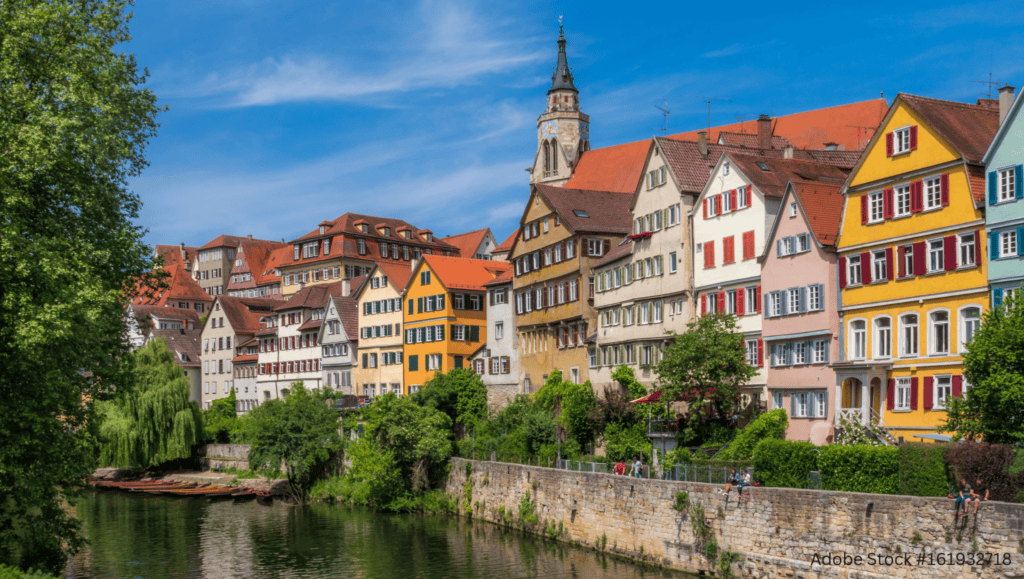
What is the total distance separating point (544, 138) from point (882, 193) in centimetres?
7164

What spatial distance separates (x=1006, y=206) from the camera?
32.6m

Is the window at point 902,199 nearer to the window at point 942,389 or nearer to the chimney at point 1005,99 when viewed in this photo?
the chimney at point 1005,99

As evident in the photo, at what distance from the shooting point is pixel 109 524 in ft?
167

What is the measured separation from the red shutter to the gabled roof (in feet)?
80.1

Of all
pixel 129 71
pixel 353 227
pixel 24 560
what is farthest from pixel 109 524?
pixel 353 227

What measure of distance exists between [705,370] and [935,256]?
9.89 meters

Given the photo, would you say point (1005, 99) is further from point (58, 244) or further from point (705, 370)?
point (58, 244)

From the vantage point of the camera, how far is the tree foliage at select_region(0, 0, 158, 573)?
22.8 meters

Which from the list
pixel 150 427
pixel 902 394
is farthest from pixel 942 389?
pixel 150 427

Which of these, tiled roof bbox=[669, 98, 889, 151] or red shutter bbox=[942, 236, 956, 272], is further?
tiled roof bbox=[669, 98, 889, 151]

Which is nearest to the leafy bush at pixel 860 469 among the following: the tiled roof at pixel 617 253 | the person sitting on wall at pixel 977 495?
the person sitting on wall at pixel 977 495

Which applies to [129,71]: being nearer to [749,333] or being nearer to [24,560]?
[24,560]

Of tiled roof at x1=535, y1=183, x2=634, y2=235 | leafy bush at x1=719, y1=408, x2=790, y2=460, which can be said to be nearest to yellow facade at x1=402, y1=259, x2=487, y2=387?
tiled roof at x1=535, y1=183, x2=634, y2=235

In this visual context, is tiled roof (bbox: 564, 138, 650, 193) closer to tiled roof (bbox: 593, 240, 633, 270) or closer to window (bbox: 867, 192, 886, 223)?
tiled roof (bbox: 593, 240, 633, 270)
